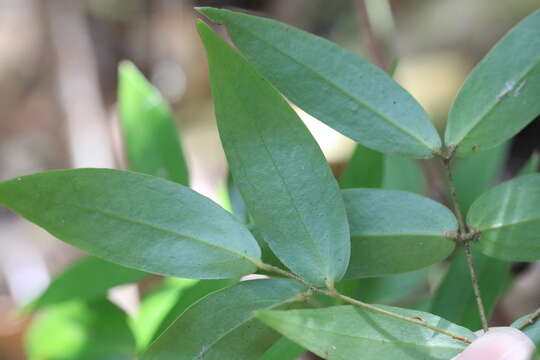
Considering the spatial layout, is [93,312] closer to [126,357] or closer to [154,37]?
[126,357]

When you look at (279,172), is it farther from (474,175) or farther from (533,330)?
(474,175)

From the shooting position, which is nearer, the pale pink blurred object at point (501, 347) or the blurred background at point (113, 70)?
the pale pink blurred object at point (501, 347)

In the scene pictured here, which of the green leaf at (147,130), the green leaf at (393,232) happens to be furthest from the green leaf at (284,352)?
the green leaf at (147,130)

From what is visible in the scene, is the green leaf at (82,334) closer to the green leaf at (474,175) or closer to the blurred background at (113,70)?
the green leaf at (474,175)

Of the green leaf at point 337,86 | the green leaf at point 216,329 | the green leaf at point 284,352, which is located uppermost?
the green leaf at point 337,86

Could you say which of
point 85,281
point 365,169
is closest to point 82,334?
point 85,281

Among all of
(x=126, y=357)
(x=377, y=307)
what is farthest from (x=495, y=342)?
(x=126, y=357)

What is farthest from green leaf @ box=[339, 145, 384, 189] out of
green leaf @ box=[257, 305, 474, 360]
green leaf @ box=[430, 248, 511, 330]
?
green leaf @ box=[257, 305, 474, 360]
